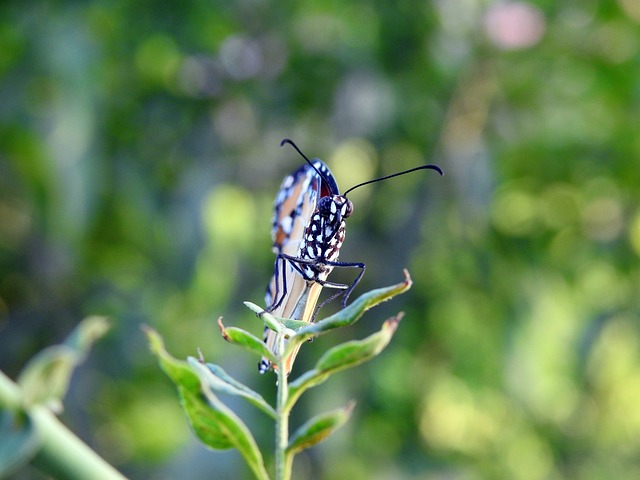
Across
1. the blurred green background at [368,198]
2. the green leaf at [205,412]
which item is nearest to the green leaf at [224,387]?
the green leaf at [205,412]

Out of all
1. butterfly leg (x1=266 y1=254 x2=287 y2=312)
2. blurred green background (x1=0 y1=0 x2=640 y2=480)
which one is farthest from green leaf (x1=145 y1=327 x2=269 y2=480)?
blurred green background (x1=0 y1=0 x2=640 y2=480)

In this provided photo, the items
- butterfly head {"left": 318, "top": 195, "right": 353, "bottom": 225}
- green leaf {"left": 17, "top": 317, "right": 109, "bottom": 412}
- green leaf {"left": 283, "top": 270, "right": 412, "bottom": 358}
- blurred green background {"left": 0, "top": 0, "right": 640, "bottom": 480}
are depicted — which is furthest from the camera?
blurred green background {"left": 0, "top": 0, "right": 640, "bottom": 480}

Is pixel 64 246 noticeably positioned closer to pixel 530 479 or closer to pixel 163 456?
pixel 163 456

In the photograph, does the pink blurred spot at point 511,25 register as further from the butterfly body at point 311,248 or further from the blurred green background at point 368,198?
the butterfly body at point 311,248

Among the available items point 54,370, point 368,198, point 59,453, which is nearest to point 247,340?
point 59,453

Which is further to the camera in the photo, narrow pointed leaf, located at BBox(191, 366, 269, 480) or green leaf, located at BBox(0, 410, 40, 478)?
green leaf, located at BBox(0, 410, 40, 478)

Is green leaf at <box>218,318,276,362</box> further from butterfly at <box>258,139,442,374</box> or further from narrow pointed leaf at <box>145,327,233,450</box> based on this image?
butterfly at <box>258,139,442,374</box>

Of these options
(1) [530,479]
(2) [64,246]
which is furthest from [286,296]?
(1) [530,479]

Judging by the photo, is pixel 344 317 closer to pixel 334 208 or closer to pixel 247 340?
pixel 247 340
